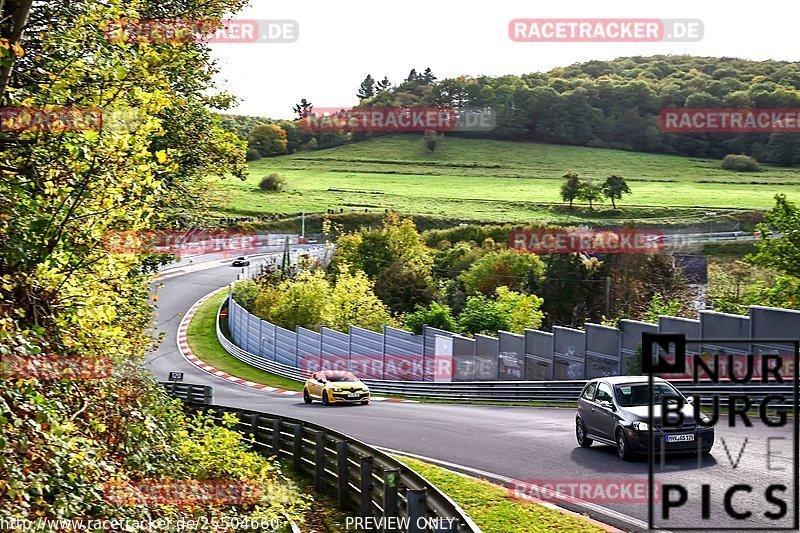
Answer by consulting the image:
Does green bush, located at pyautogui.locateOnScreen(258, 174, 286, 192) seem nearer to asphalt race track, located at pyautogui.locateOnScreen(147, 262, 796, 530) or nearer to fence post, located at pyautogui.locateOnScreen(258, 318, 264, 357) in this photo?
fence post, located at pyautogui.locateOnScreen(258, 318, 264, 357)

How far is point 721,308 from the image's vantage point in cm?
3794

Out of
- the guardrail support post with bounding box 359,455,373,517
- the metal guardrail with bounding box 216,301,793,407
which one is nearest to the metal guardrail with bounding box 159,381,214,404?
the metal guardrail with bounding box 216,301,793,407

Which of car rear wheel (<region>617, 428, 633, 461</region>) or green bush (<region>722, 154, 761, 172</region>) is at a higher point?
green bush (<region>722, 154, 761, 172</region>)

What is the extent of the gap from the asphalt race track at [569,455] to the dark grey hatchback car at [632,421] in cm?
30

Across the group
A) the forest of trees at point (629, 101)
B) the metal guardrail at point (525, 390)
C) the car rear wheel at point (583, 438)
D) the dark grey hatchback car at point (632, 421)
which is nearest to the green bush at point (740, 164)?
the forest of trees at point (629, 101)

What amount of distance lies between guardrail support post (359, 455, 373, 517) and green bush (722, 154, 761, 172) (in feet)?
415

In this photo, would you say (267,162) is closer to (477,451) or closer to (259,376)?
(259,376)

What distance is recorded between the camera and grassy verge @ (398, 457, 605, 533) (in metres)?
12.3

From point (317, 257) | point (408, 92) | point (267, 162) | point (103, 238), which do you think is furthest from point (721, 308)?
point (408, 92)

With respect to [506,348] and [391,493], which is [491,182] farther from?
[391,493]

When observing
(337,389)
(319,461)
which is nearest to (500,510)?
(319,461)

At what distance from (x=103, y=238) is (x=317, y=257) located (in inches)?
3169

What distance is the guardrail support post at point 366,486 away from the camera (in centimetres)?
1363

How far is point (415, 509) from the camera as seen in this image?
1023 centimetres
